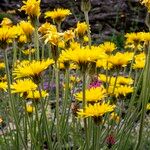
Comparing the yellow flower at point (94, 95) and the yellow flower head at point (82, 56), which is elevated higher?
the yellow flower head at point (82, 56)

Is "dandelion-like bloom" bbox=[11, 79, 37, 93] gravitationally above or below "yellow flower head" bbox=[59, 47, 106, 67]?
below

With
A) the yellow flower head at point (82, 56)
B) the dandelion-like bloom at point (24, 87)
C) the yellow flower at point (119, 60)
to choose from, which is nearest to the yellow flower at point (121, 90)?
the yellow flower at point (119, 60)

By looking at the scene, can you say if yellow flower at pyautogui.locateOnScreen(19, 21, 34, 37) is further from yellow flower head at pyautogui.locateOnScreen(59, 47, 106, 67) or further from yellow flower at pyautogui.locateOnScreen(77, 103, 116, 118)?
yellow flower at pyautogui.locateOnScreen(77, 103, 116, 118)

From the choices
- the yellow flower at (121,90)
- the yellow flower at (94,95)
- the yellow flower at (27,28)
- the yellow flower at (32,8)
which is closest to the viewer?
the yellow flower at (94,95)

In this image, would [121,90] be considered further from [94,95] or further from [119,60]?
[94,95]

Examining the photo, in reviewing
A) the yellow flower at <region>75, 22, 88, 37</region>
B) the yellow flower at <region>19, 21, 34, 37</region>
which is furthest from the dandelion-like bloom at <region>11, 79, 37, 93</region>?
the yellow flower at <region>75, 22, 88, 37</region>

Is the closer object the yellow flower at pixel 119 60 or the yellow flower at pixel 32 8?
the yellow flower at pixel 119 60

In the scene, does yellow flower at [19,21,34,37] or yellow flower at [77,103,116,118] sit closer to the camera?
yellow flower at [77,103,116,118]

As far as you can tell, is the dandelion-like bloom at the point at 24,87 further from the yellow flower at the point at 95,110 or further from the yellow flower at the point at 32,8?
the yellow flower at the point at 95,110

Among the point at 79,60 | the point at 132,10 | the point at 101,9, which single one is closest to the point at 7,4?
the point at 101,9

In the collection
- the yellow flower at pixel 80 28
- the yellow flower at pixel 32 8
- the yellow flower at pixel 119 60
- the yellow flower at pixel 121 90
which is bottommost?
the yellow flower at pixel 121 90

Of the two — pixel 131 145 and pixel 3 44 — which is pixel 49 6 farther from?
pixel 3 44

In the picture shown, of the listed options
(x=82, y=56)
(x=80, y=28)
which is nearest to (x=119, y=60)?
(x=80, y=28)

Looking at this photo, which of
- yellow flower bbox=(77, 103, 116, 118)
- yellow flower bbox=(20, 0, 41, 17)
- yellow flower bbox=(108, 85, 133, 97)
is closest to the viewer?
Result: yellow flower bbox=(77, 103, 116, 118)
